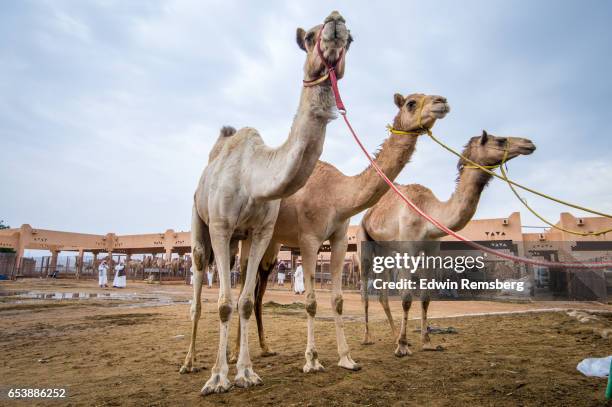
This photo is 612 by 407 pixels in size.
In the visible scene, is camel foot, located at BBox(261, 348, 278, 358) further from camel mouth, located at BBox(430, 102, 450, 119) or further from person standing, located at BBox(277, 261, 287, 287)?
person standing, located at BBox(277, 261, 287, 287)

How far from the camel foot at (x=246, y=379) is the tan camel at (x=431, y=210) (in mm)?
2599

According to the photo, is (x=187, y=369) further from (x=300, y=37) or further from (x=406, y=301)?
(x=300, y=37)

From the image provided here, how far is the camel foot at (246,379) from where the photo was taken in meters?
3.96

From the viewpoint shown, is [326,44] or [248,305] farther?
[248,305]

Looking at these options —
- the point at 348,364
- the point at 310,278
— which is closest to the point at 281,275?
the point at 310,278

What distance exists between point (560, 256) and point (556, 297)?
3.29m

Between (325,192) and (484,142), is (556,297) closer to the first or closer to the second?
(484,142)

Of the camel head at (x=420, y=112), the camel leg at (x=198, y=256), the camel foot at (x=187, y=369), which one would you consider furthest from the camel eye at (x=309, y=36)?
the camel foot at (x=187, y=369)

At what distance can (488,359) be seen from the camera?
5234mm

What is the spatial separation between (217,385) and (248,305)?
34.9 inches

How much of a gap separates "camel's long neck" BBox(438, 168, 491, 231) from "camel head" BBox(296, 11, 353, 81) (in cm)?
366

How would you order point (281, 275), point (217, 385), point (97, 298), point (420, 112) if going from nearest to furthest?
point (217, 385)
point (420, 112)
point (97, 298)
point (281, 275)

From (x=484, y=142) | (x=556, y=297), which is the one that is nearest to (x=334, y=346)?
(x=484, y=142)

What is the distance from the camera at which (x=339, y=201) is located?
539cm
